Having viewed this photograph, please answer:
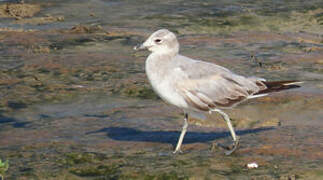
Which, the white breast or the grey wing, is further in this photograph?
the grey wing

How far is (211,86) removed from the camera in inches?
301

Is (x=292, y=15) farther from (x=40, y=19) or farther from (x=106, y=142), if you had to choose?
(x=106, y=142)

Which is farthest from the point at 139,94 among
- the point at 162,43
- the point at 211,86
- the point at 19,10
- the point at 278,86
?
the point at 19,10

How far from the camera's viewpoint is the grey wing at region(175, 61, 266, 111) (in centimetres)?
748

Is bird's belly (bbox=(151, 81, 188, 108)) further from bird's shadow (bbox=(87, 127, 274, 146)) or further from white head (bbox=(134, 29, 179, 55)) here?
bird's shadow (bbox=(87, 127, 274, 146))

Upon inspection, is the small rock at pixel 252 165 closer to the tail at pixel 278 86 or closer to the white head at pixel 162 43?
the tail at pixel 278 86

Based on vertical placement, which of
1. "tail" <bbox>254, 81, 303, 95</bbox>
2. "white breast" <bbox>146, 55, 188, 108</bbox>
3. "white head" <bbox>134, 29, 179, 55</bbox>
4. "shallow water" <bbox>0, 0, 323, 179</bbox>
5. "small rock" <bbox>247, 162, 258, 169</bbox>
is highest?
"white head" <bbox>134, 29, 179, 55</bbox>

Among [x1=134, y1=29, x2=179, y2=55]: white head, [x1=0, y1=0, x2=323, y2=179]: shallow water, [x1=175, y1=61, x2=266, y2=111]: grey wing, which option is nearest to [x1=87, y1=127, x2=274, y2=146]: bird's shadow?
[x1=0, y1=0, x2=323, y2=179]: shallow water

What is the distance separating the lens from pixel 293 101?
33.1 feet

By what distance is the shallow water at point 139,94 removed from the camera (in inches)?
287

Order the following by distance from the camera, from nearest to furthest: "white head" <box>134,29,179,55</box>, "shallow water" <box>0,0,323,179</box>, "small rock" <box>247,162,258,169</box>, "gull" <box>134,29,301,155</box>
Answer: "small rock" <box>247,162,258,169</box>, "shallow water" <box>0,0,323,179</box>, "gull" <box>134,29,301,155</box>, "white head" <box>134,29,179,55</box>

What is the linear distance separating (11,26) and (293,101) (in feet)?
24.0

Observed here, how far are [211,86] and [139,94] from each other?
3.00m

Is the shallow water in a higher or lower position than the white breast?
lower
